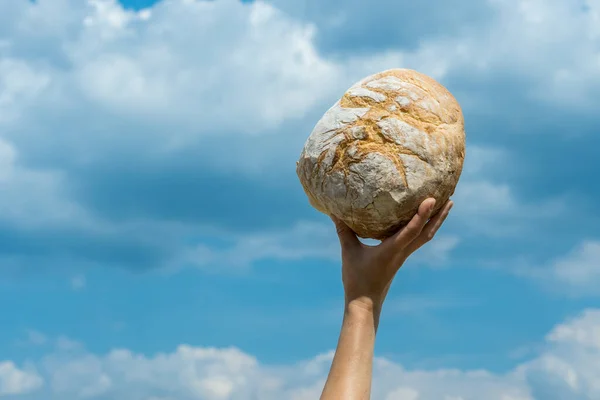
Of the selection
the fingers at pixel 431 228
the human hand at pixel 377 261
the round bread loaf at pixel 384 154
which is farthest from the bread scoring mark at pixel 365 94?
the fingers at pixel 431 228

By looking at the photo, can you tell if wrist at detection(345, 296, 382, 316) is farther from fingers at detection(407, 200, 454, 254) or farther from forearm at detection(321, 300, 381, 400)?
fingers at detection(407, 200, 454, 254)

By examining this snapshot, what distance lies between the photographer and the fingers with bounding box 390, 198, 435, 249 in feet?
15.3

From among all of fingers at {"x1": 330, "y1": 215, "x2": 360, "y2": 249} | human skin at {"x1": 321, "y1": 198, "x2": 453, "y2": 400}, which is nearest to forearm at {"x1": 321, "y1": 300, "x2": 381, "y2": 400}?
human skin at {"x1": 321, "y1": 198, "x2": 453, "y2": 400}

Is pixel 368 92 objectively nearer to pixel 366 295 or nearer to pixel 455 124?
pixel 455 124

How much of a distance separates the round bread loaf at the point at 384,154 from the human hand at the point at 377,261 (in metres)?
0.23

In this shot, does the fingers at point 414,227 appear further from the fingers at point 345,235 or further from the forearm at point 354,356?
the forearm at point 354,356

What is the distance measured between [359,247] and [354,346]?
0.93m

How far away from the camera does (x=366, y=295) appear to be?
449 centimetres

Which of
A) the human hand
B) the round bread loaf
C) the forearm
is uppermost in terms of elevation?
the round bread loaf

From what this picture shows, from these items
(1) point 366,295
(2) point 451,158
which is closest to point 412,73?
(2) point 451,158

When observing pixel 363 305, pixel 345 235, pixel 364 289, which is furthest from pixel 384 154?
pixel 363 305

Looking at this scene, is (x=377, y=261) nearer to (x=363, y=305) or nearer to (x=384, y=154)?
(x=363, y=305)

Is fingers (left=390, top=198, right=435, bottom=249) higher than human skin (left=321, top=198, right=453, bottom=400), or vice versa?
fingers (left=390, top=198, right=435, bottom=249)

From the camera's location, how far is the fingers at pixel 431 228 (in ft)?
16.3
